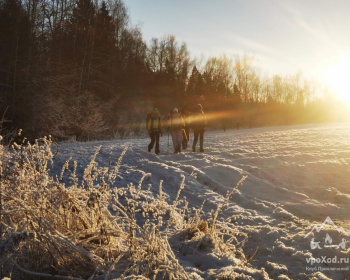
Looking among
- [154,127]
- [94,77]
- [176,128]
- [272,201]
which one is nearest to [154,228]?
[272,201]

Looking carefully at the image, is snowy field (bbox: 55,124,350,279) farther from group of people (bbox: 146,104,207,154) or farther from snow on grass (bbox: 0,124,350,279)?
group of people (bbox: 146,104,207,154)

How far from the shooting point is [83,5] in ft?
93.0

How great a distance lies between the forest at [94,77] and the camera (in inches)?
715

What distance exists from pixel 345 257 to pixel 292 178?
446 cm

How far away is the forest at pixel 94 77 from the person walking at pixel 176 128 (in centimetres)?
71

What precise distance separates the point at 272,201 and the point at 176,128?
625 cm

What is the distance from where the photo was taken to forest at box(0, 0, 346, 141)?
18156 millimetres

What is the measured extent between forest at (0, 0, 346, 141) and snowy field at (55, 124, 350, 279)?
4.22 m

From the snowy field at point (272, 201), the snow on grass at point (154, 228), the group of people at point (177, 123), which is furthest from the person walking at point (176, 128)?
the snow on grass at point (154, 228)

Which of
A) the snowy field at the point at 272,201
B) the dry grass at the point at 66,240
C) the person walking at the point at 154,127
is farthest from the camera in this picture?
the person walking at the point at 154,127

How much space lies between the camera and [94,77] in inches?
1205

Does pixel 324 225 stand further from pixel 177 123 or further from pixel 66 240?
pixel 177 123

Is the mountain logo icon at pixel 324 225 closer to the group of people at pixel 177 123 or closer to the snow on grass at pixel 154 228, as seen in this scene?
the snow on grass at pixel 154 228

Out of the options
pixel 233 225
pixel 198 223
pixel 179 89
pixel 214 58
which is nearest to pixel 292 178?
pixel 233 225
